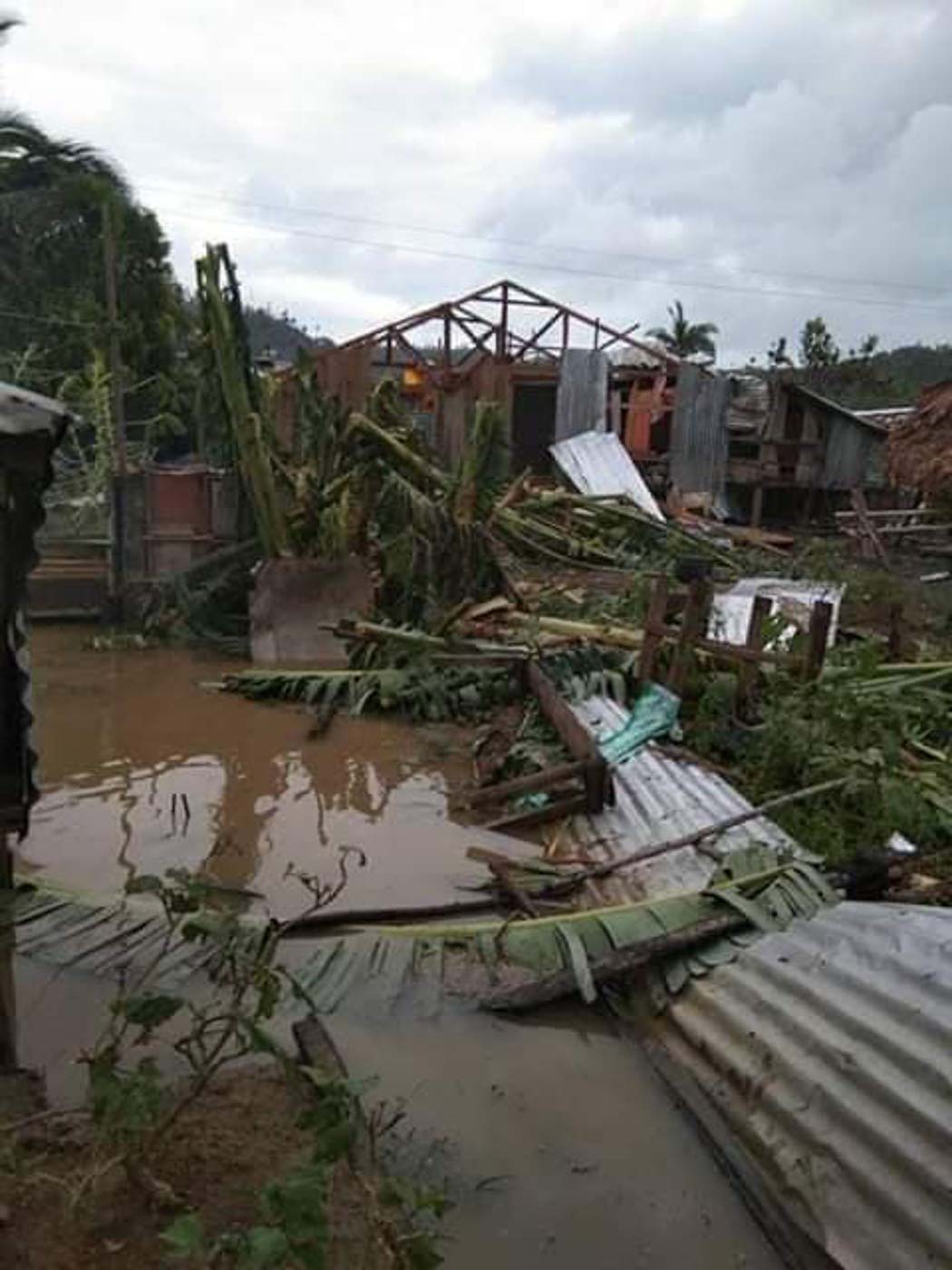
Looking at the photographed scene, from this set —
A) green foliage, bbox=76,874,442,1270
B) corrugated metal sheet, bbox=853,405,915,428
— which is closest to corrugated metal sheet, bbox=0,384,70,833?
green foliage, bbox=76,874,442,1270

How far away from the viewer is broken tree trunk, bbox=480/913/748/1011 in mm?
3738

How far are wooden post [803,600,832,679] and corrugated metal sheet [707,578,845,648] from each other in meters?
1.00

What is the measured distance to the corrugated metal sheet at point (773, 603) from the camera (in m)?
8.86

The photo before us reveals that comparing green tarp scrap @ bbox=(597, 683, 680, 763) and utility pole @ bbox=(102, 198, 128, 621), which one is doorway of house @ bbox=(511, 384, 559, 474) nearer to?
utility pole @ bbox=(102, 198, 128, 621)

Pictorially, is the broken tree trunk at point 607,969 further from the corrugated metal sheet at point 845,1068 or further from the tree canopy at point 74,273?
the tree canopy at point 74,273

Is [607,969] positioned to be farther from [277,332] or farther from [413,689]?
[277,332]

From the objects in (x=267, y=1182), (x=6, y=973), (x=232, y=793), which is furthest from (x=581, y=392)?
(x=267, y=1182)

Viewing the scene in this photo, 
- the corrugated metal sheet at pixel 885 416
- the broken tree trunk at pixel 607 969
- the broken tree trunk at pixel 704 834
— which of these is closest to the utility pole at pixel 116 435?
the broken tree trunk at pixel 704 834

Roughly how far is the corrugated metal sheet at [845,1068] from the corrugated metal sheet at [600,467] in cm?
1400

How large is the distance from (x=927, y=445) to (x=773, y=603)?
4.74m

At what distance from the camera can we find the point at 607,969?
3771 mm

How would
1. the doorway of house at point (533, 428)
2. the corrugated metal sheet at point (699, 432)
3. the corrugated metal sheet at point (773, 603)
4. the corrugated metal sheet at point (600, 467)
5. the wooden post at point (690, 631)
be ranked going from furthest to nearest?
the doorway of house at point (533, 428)
the corrugated metal sheet at point (699, 432)
the corrugated metal sheet at point (600, 467)
the corrugated metal sheet at point (773, 603)
the wooden post at point (690, 631)

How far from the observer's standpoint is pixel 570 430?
18.7 metres

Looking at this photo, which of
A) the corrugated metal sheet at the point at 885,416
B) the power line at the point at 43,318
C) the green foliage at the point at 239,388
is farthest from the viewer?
the corrugated metal sheet at the point at 885,416
